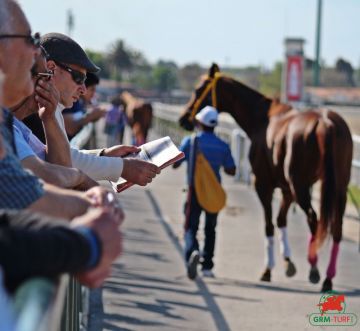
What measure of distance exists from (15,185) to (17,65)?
565 millimetres

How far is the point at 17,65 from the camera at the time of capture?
316cm

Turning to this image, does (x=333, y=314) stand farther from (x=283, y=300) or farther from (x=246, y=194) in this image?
(x=246, y=194)

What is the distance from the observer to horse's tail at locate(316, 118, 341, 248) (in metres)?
9.03

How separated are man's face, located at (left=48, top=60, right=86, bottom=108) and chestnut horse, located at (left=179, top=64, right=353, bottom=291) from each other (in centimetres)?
448

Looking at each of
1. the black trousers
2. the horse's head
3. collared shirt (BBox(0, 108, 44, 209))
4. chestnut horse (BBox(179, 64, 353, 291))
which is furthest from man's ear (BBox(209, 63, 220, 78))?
collared shirt (BBox(0, 108, 44, 209))

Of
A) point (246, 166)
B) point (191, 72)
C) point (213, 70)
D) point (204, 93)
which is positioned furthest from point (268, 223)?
point (191, 72)

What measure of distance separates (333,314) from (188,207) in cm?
262

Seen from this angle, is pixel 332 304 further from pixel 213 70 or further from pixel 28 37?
pixel 28 37

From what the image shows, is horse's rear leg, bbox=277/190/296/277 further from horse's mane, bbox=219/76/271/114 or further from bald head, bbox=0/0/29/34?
bald head, bbox=0/0/29/34

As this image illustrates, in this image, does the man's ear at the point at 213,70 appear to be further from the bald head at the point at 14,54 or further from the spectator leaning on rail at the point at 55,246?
the spectator leaning on rail at the point at 55,246

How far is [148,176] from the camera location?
4.62 meters

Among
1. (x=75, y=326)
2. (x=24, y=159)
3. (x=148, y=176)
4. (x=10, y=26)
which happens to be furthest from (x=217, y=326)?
(x=10, y=26)

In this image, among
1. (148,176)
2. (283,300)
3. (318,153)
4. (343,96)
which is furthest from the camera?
(343,96)

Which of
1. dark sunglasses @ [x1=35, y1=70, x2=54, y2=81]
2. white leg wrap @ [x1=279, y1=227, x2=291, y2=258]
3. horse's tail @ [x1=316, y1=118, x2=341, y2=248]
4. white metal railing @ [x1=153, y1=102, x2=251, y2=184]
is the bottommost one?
white metal railing @ [x1=153, y1=102, x2=251, y2=184]
